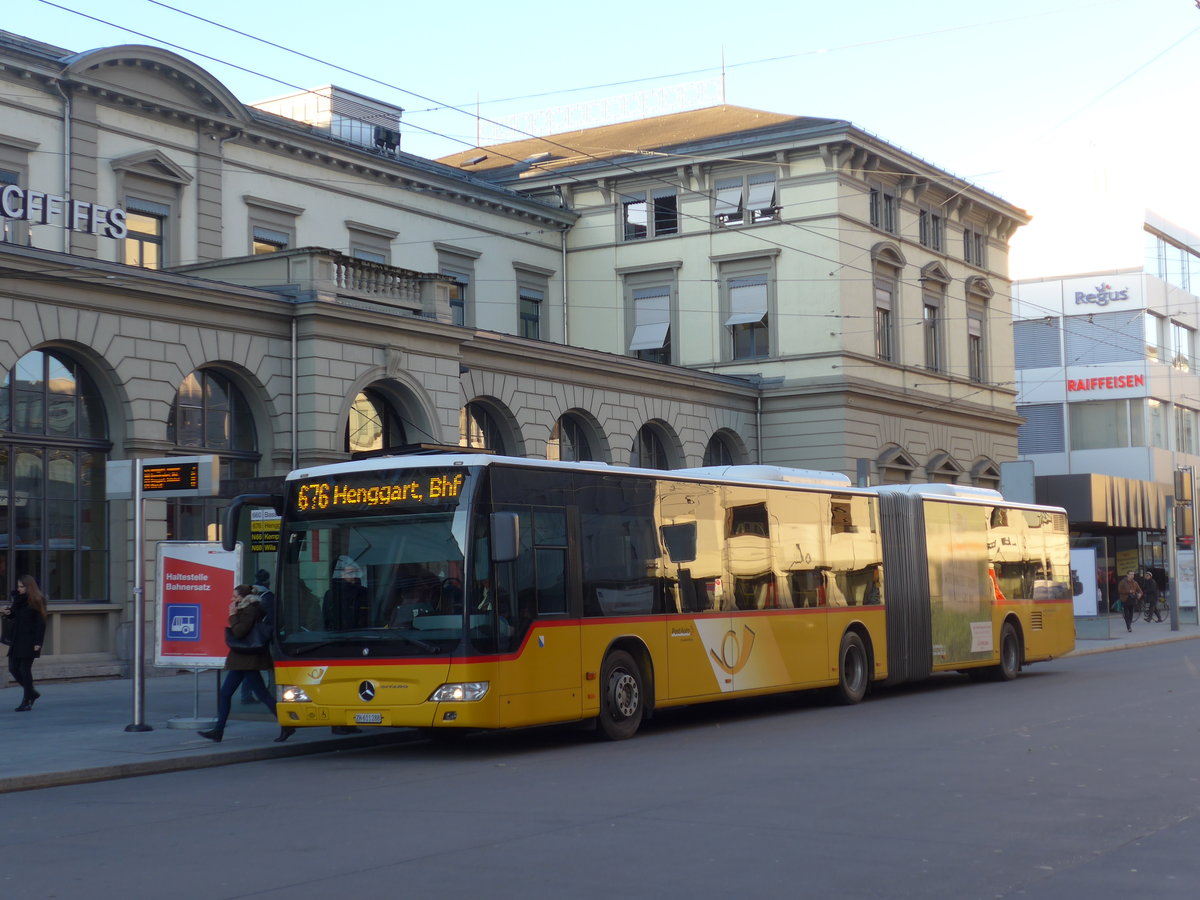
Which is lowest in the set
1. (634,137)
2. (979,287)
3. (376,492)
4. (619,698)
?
(619,698)

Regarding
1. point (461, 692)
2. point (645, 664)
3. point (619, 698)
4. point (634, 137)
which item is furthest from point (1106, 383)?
point (461, 692)

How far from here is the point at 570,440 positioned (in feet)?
124

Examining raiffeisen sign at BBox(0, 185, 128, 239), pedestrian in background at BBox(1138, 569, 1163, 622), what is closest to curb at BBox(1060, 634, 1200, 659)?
pedestrian in background at BBox(1138, 569, 1163, 622)

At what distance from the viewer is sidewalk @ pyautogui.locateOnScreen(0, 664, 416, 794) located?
1372cm

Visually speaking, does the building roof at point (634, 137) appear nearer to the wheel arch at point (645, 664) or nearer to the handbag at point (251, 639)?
the wheel arch at point (645, 664)

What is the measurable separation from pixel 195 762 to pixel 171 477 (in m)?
3.21

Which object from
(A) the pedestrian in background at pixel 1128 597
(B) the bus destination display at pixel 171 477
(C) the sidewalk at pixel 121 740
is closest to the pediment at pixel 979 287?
(A) the pedestrian in background at pixel 1128 597

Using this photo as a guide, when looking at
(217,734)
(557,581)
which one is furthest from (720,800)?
(217,734)

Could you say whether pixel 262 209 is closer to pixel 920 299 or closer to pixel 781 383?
pixel 781 383

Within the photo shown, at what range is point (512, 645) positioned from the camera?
14.9 meters

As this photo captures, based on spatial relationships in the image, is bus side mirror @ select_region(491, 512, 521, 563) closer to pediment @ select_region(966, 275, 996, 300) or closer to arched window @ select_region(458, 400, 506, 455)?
arched window @ select_region(458, 400, 506, 455)

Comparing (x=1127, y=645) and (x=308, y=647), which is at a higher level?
(x=308, y=647)

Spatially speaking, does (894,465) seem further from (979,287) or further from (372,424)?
(372,424)

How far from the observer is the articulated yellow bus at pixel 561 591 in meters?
14.7
